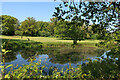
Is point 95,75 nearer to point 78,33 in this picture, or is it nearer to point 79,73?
point 79,73

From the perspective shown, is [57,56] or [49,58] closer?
[49,58]

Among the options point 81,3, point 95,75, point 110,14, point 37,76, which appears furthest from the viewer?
point 95,75

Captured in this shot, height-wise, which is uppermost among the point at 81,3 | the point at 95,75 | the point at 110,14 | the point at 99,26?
the point at 81,3

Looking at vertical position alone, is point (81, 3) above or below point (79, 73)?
above

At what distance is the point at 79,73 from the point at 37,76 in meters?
1.75

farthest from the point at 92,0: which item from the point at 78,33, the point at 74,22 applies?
the point at 78,33

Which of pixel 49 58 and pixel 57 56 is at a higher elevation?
pixel 49 58

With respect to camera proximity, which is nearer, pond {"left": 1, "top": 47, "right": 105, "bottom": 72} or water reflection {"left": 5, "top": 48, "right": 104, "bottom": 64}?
pond {"left": 1, "top": 47, "right": 105, "bottom": 72}

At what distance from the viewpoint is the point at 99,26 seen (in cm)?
394

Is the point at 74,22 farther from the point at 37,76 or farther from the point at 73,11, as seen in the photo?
the point at 37,76

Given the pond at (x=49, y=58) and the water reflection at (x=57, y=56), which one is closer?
the pond at (x=49, y=58)

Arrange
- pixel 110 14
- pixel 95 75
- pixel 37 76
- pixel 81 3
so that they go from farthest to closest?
pixel 95 75 → pixel 37 76 → pixel 110 14 → pixel 81 3

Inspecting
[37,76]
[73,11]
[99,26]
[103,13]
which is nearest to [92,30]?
[99,26]

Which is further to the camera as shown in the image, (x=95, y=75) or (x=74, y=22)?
(x=95, y=75)
